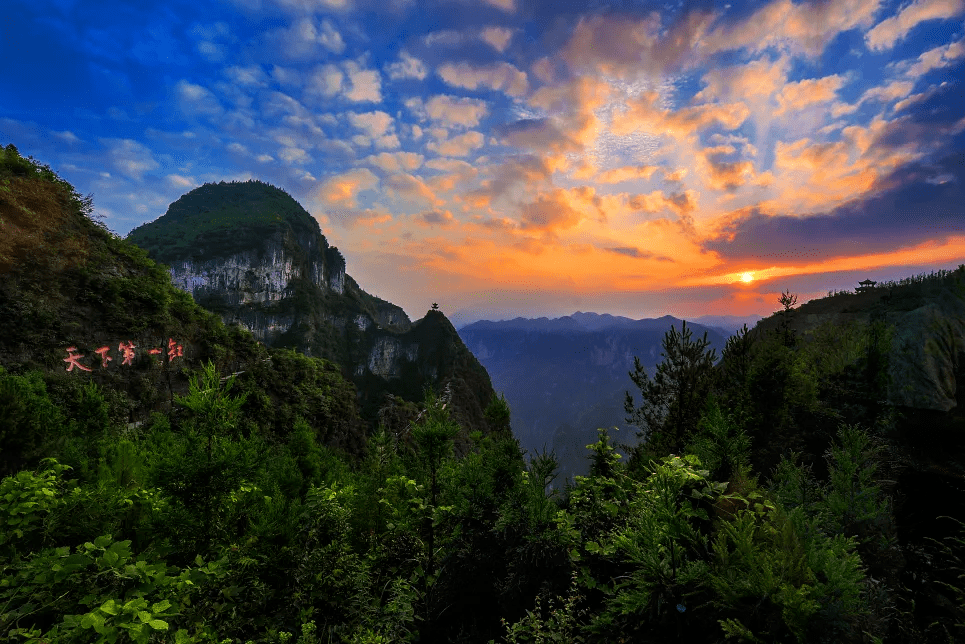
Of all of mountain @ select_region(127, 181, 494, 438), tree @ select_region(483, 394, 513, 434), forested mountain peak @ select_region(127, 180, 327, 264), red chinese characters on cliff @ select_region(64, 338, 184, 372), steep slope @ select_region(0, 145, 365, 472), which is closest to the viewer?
tree @ select_region(483, 394, 513, 434)

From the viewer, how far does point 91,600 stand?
9.23ft

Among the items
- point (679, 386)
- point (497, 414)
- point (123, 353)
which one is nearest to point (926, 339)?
point (679, 386)

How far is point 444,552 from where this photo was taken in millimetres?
6578

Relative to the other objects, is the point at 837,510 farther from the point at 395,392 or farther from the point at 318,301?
the point at 318,301

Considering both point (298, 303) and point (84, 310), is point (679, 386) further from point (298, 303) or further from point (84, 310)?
point (298, 303)

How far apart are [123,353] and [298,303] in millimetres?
93102

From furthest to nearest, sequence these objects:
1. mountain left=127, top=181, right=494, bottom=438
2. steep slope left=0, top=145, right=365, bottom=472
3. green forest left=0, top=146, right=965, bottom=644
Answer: mountain left=127, top=181, right=494, bottom=438, steep slope left=0, top=145, right=365, bottom=472, green forest left=0, top=146, right=965, bottom=644

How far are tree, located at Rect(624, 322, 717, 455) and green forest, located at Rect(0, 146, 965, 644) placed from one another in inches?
149

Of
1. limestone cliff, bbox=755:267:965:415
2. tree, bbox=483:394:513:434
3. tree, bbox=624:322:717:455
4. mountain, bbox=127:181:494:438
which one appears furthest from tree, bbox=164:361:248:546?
mountain, bbox=127:181:494:438

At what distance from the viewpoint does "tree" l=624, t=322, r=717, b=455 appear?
12.4 m

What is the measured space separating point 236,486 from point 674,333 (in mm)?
13897

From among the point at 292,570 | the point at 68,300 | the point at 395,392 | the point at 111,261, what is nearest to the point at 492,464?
the point at 292,570

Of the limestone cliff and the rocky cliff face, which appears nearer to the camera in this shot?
the limestone cliff

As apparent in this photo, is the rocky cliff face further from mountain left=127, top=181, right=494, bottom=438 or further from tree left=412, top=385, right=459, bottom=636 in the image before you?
tree left=412, top=385, right=459, bottom=636
